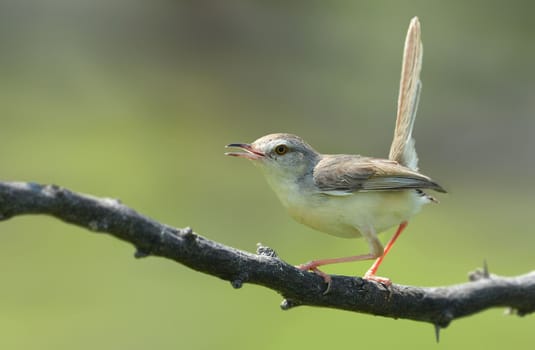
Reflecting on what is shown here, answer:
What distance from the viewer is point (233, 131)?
615 inches

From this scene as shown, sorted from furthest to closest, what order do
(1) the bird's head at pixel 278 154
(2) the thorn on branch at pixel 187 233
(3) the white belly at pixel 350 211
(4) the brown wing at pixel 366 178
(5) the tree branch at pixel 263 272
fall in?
1. (1) the bird's head at pixel 278 154
2. (4) the brown wing at pixel 366 178
3. (3) the white belly at pixel 350 211
4. (2) the thorn on branch at pixel 187 233
5. (5) the tree branch at pixel 263 272

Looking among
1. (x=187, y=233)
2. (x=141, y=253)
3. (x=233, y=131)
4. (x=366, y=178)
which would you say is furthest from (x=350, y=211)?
(x=233, y=131)

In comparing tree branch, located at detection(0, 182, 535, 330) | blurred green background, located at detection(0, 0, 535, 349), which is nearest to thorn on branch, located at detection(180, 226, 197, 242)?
tree branch, located at detection(0, 182, 535, 330)

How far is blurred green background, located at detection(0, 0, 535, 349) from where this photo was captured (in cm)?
1034

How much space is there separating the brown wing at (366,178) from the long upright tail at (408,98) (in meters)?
0.42

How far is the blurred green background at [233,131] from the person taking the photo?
33.9 ft

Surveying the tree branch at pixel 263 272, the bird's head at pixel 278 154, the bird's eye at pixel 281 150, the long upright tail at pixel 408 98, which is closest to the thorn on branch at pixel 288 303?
the tree branch at pixel 263 272

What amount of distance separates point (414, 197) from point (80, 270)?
7328mm

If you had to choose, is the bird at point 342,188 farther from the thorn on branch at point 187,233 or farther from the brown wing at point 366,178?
the thorn on branch at point 187,233

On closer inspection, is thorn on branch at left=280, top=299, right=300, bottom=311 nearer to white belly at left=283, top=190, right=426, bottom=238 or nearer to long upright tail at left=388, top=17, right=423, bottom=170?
white belly at left=283, top=190, right=426, bottom=238

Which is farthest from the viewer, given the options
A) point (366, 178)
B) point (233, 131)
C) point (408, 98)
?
point (233, 131)

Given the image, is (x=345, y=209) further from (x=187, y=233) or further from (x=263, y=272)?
(x=187, y=233)

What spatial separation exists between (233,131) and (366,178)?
11147mm

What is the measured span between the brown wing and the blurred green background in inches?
172
